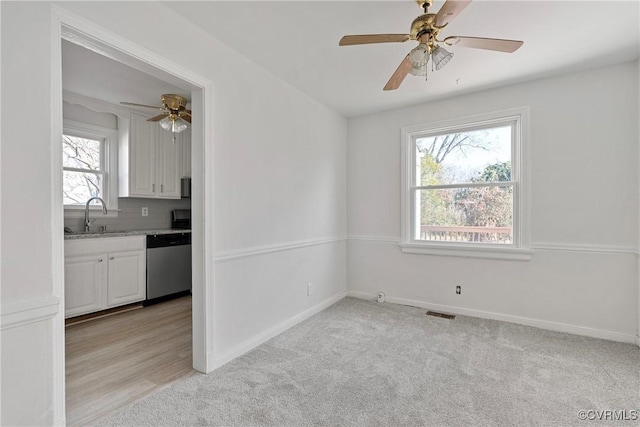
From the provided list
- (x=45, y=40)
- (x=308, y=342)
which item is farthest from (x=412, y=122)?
(x=45, y=40)

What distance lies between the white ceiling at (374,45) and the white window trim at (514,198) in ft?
1.09

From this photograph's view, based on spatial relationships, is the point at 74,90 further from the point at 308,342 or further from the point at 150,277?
the point at 308,342

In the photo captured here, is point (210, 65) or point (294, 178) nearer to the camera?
point (210, 65)

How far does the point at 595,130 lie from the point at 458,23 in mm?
1742

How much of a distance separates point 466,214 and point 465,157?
0.64m

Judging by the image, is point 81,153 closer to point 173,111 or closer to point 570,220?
point 173,111

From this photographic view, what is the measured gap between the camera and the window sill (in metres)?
3.07

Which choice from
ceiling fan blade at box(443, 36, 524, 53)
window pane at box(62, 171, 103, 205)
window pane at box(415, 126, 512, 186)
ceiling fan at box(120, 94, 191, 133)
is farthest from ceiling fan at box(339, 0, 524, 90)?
window pane at box(62, 171, 103, 205)

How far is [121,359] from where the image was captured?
240 cm

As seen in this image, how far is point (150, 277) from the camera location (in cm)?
382

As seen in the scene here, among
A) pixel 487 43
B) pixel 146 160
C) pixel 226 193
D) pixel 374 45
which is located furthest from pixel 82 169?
pixel 487 43

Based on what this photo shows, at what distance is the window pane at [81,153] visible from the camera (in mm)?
3633

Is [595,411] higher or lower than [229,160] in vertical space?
lower

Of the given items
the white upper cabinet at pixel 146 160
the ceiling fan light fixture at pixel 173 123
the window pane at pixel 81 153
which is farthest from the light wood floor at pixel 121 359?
the ceiling fan light fixture at pixel 173 123
